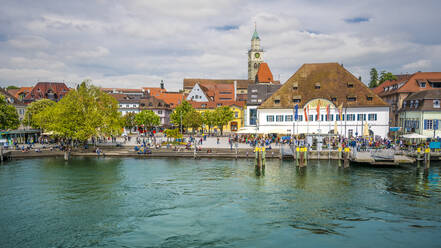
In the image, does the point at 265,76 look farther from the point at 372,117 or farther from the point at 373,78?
the point at 372,117

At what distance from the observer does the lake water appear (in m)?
19.7

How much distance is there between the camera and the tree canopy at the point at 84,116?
5084 centimetres

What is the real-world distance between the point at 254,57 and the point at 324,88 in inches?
3560

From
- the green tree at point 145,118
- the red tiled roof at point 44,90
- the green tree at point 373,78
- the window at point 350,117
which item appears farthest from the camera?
the green tree at point 373,78

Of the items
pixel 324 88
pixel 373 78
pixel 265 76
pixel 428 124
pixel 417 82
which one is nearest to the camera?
pixel 428 124

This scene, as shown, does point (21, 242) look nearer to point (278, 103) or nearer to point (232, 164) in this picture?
point (232, 164)

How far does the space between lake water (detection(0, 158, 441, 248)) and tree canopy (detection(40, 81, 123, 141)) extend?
1247cm

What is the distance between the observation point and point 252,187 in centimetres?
3072

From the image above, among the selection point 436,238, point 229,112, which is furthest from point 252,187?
point 229,112

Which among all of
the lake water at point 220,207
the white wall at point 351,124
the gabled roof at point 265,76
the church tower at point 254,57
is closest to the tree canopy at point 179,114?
the white wall at point 351,124

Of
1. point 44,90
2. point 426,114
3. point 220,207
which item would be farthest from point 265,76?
point 220,207

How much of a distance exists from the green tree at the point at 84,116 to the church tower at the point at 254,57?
99.4 metres

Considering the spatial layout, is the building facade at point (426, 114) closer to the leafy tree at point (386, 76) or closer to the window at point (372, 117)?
the window at point (372, 117)

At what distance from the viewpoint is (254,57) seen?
490 ft
